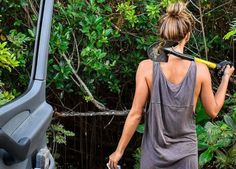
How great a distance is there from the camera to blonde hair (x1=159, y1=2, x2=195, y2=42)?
3.50 m

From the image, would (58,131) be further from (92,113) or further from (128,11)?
(128,11)

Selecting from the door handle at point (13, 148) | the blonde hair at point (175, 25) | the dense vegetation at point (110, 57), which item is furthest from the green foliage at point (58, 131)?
the door handle at point (13, 148)

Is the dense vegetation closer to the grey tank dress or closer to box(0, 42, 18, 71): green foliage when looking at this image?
box(0, 42, 18, 71): green foliage

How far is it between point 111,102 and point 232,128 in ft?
4.56

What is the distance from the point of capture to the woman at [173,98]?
3465mm

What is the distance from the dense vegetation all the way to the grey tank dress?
1075mm

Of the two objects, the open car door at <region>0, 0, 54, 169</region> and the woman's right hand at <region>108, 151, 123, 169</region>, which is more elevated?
the open car door at <region>0, 0, 54, 169</region>

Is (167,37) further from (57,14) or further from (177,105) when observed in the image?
(57,14)

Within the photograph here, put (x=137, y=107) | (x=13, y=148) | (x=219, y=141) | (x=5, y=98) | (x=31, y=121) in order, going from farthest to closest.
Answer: (x=219, y=141), (x=137, y=107), (x=5, y=98), (x=31, y=121), (x=13, y=148)

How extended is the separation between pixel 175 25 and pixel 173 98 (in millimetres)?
459

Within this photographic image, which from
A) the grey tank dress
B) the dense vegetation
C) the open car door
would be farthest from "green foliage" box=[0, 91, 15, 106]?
the dense vegetation

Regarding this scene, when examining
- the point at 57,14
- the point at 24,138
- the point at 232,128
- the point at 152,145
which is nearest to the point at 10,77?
the point at 152,145

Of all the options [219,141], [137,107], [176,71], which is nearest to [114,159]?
[137,107]

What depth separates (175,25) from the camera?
3.51 metres
